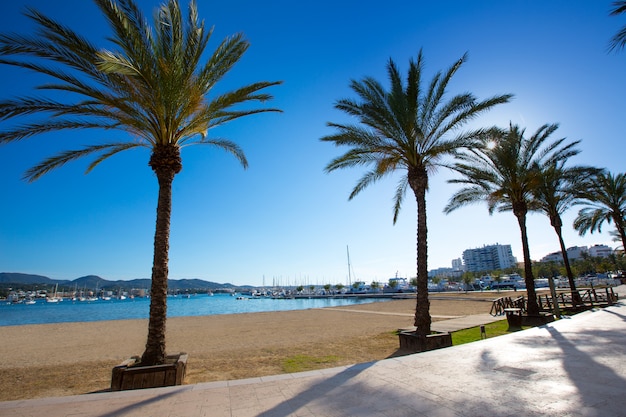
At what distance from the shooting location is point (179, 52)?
796 centimetres

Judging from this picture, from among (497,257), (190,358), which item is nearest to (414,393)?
(190,358)

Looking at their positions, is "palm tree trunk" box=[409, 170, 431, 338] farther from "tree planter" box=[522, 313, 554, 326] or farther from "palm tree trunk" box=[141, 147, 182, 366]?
"palm tree trunk" box=[141, 147, 182, 366]

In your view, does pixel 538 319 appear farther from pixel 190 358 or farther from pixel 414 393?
pixel 190 358

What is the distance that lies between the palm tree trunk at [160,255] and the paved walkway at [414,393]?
156 centimetres

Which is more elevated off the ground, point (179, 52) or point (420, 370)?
point (179, 52)

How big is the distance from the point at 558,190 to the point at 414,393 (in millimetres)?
19062

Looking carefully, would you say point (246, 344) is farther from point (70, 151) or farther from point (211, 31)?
point (211, 31)

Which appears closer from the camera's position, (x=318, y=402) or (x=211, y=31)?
(x=318, y=402)

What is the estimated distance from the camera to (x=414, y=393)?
15.4 feet

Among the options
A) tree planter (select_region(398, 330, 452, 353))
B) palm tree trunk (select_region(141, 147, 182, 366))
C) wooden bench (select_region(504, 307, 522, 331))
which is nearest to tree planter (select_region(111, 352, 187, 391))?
palm tree trunk (select_region(141, 147, 182, 366))

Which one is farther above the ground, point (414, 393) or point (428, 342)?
point (414, 393)

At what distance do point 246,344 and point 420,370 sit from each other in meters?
10.1

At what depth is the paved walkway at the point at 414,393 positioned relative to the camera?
4.05 m

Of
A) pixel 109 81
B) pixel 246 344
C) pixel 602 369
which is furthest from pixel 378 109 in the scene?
pixel 246 344
